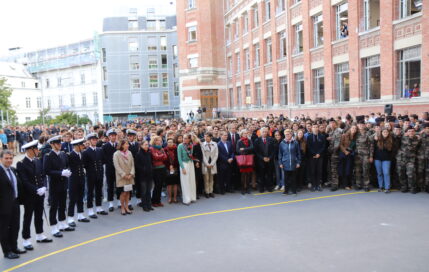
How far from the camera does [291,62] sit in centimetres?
2850

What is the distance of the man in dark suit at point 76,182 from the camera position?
919 centimetres

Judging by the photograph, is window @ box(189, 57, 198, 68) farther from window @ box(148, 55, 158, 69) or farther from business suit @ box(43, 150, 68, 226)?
business suit @ box(43, 150, 68, 226)

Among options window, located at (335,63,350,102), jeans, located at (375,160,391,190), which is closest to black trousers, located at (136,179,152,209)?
jeans, located at (375,160,391,190)

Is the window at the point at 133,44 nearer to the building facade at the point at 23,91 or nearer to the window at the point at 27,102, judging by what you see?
the building facade at the point at 23,91

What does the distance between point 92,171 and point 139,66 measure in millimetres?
57233

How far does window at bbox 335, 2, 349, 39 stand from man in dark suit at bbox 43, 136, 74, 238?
62.6ft

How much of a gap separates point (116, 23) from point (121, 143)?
5906cm

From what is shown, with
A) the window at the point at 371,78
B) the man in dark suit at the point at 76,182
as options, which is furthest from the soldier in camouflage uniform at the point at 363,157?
the window at the point at 371,78

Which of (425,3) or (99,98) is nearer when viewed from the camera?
(425,3)

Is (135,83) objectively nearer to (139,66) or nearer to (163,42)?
(139,66)

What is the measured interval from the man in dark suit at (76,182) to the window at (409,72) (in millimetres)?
15521

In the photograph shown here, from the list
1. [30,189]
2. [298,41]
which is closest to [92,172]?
[30,189]

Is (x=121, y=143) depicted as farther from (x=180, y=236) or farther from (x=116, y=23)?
(x=116, y=23)

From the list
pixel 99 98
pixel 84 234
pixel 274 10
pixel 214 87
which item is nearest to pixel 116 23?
pixel 99 98
